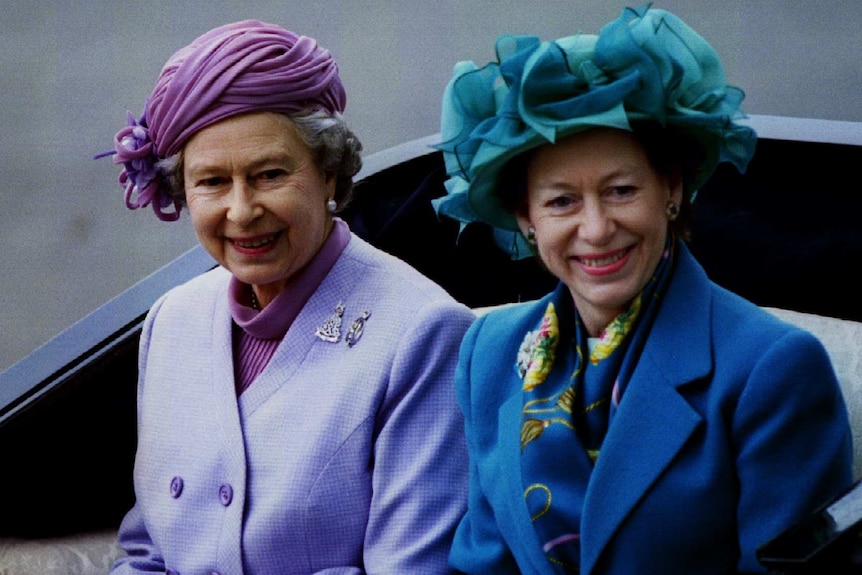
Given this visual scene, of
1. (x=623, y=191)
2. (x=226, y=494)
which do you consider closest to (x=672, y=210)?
(x=623, y=191)

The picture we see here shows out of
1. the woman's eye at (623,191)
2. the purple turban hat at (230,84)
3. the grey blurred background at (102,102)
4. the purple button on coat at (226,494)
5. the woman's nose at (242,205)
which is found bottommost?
the grey blurred background at (102,102)

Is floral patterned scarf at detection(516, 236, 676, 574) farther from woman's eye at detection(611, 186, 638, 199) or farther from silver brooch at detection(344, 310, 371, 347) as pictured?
silver brooch at detection(344, 310, 371, 347)

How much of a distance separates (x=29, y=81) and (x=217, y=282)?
3.57 metres

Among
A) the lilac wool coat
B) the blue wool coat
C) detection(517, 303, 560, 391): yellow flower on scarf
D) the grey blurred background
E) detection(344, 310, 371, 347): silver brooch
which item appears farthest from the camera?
the grey blurred background

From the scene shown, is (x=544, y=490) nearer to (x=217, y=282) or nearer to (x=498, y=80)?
(x=498, y=80)

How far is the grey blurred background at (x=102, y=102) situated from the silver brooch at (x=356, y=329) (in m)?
2.62

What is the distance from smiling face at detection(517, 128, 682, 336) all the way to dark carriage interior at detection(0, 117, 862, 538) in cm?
Result: 113

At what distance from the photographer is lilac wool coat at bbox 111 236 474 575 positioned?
2201 millimetres

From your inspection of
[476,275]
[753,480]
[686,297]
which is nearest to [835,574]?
[753,480]

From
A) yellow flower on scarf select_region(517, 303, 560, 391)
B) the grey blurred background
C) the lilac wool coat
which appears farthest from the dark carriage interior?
the grey blurred background

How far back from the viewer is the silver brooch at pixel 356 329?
2324 millimetres

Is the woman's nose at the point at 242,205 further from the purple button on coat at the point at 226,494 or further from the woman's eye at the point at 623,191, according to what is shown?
the woman's eye at the point at 623,191

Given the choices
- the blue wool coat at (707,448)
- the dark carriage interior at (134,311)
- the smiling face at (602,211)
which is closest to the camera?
the blue wool coat at (707,448)

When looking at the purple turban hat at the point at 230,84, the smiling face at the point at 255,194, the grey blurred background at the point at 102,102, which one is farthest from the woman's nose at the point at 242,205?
the grey blurred background at the point at 102,102
